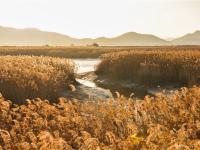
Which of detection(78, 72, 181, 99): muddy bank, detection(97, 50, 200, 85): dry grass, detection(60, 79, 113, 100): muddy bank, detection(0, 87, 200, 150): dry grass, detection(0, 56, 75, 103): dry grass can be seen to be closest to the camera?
detection(0, 87, 200, 150): dry grass

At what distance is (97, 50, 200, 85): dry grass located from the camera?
2436cm

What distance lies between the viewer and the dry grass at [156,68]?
24359 mm

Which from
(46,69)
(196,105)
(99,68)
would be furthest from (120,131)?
(99,68)

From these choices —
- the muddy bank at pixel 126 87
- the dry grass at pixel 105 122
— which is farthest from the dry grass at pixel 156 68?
the dry grass at pixel 105 122

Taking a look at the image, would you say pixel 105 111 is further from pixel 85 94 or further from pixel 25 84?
pixel 85 94

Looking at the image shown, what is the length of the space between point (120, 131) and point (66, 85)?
41.2 ft

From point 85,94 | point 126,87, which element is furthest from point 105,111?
point 126,87

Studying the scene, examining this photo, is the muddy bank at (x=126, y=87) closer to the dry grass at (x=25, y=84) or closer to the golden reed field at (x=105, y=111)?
the golden reed field at (x=105, y=111)

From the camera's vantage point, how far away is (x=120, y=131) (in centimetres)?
961

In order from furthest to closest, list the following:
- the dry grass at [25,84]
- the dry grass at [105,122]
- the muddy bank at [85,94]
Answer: the muddy bank at [85,94] → the dry grass at [25,84] → the dry grass at [105,122]

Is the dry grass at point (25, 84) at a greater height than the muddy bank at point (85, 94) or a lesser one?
greater

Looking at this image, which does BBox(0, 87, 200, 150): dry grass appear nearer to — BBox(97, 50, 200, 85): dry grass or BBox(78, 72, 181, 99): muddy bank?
BBox(78, 72, 181, 99): muddy bank

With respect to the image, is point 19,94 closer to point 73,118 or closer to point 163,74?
point 73,118

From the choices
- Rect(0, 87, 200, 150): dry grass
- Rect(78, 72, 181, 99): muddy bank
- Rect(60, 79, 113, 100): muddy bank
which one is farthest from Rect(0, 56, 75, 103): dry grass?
Rect(0, 87, 200, 150): dry grass
